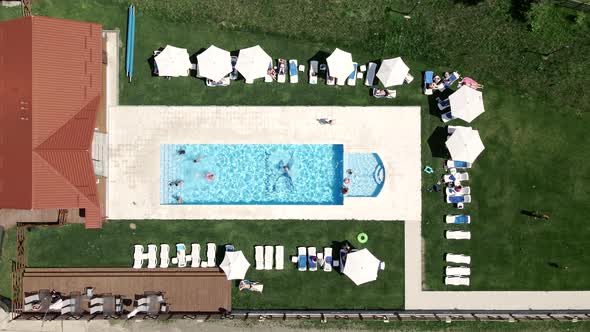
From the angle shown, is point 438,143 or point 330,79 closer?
point 330,79

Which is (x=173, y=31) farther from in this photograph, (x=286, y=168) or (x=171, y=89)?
(x=286, y=168)

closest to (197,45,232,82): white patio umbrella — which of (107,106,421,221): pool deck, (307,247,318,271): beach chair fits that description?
(107,106,421,221): pool deck

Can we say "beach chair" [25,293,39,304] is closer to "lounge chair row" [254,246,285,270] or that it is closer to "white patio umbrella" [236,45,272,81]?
"lounge chair row" [254,246,285,270]

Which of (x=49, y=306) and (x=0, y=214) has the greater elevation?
(x=0, y=214)

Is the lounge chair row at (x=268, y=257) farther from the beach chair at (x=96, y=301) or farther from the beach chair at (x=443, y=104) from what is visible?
the beach chair at (x=443, y=104)

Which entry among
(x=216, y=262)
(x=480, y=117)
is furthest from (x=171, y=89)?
(x=480, y=117)

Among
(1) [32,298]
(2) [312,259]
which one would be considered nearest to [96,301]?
(1) [32,298]

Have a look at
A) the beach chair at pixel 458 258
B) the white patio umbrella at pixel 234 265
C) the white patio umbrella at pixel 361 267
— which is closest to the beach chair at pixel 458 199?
the beach chair at pixel 458 258

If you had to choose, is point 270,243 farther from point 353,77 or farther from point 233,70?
point 353,77
